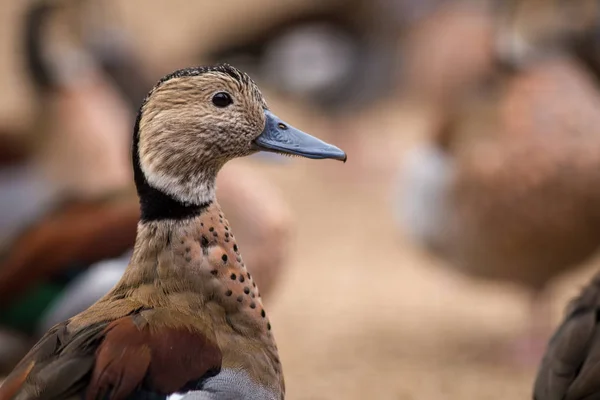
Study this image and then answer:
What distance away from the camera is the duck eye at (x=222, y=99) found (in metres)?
2.54

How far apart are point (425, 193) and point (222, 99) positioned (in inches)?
98.6

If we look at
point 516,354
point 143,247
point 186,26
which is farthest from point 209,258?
point 186,26

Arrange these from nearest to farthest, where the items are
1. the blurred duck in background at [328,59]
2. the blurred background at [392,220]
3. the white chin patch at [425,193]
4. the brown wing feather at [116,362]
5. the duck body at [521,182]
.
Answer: the brown wing feather at [116,362] → the blurred background at [392,220] → the duck body at [521,182] → the white chin patch at [425,193] → the blurred duck in background at [328,59]

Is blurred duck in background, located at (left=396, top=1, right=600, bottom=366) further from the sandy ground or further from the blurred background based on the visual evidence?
the sandy ground

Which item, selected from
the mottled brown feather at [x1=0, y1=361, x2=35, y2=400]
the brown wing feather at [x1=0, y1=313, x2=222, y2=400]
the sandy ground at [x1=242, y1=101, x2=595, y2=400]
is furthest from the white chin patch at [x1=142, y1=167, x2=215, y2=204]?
the sandy ground at [x1=242, y1=101, x2=595, y2=400]

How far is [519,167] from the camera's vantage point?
175 inches

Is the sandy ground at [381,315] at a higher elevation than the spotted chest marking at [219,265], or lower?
lower

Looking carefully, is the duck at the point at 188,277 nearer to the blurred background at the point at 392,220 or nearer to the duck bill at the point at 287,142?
the duck bill at the point at 287,142

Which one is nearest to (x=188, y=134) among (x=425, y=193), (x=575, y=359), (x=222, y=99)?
(x=222, y=99)

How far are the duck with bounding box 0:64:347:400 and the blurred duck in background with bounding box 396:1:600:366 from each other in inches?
81.2

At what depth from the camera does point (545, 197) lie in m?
4.39

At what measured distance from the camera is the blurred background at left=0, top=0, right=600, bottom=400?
13.2ft

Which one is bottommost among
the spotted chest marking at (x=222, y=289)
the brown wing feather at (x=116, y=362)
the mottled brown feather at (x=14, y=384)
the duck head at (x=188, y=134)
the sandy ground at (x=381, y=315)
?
the sandy ground at (x=381, y=315)

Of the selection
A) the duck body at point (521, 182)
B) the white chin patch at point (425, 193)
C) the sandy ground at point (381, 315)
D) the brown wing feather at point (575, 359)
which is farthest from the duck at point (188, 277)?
the white chin patch at point (425, 193)
